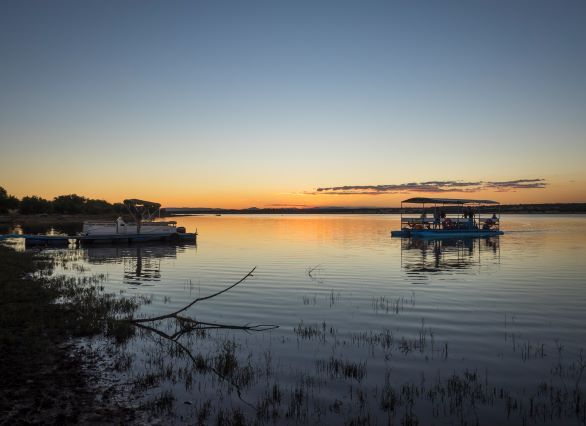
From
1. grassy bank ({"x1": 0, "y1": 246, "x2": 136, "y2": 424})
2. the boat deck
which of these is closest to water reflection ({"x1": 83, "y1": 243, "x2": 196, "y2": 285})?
the boat deck

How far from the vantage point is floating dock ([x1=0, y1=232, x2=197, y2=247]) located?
53750 millimetres

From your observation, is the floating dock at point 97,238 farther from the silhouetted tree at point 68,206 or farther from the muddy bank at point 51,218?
the silhouetted tree at point 68,206

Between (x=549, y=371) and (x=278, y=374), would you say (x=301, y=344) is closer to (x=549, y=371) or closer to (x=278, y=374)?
(x=278, y=374)

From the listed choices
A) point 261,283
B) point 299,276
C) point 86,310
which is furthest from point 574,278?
point 86,310

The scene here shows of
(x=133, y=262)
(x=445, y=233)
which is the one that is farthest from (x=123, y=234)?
(x=445, y=233)

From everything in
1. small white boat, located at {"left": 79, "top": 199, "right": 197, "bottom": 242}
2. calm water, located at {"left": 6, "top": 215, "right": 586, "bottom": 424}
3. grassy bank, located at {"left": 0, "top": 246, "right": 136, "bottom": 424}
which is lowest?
calm water, located at {"left": 6, "top": 215, "right": 586, "bottom": 424}

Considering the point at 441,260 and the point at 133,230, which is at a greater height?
the point at 133,230

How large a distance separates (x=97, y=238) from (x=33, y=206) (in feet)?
397

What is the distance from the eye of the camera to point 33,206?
15638 centimetres

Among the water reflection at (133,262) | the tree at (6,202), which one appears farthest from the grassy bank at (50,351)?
the tree at (6,202)

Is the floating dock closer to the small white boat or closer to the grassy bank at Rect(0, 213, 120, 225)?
the small white boat

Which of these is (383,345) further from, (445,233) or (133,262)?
(445,233)

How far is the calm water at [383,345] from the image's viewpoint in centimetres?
888

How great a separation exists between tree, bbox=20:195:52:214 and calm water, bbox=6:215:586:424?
150 metres
